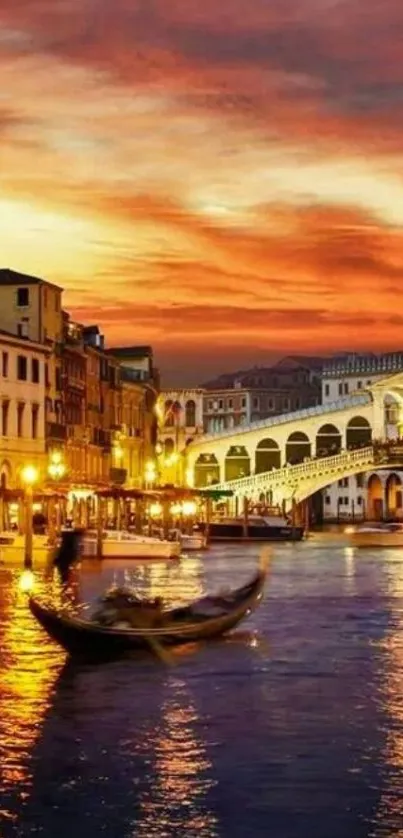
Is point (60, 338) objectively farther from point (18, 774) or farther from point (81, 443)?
point (18, 774)

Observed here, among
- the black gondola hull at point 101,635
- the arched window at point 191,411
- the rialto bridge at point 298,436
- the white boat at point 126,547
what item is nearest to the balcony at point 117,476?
the rialto bridge at point 298,436

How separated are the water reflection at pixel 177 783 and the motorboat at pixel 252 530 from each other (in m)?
46.1

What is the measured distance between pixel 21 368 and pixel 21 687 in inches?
1316

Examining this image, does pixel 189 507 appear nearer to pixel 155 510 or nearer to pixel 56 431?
pixel 155 510

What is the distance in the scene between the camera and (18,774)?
13211 mm

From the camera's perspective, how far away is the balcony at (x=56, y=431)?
5334cm

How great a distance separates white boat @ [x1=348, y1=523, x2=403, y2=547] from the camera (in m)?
61.2

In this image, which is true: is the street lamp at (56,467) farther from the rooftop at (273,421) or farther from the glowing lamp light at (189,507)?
the rooftop at (273,421)

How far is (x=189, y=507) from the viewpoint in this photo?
67.9m

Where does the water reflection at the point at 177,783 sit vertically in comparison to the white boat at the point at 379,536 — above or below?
below

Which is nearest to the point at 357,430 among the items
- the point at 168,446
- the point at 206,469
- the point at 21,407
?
the point at 206,469

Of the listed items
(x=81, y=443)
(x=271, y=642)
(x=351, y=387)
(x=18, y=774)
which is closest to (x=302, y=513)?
(x=81, y=443)

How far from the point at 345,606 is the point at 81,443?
3116 cm

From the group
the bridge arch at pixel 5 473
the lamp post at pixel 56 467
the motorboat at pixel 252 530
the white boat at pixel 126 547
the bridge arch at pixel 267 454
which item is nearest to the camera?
the white boat at pixel 126 547
